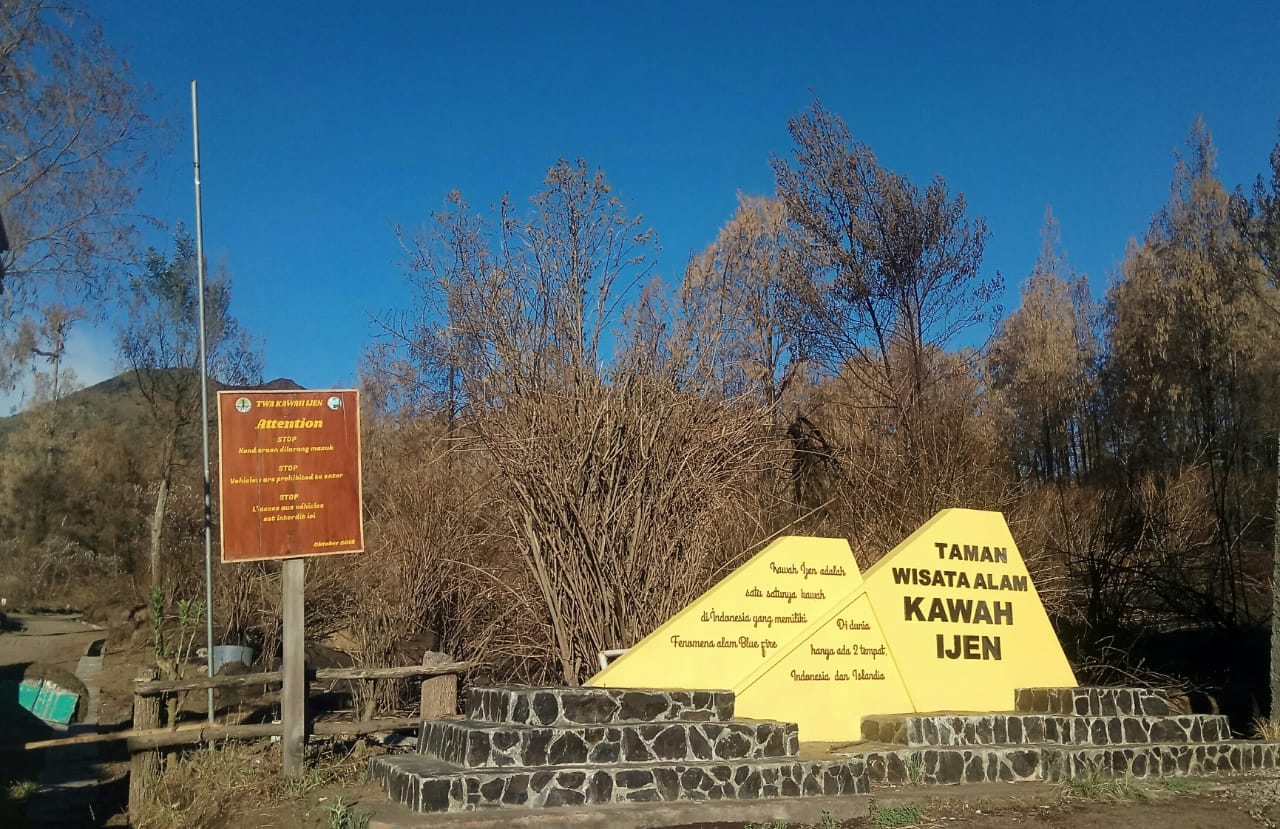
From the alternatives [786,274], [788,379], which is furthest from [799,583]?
[786,274]

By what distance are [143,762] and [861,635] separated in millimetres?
6582

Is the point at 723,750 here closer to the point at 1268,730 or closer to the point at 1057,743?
the point at 1057,743

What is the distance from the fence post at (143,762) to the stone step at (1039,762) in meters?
6.05

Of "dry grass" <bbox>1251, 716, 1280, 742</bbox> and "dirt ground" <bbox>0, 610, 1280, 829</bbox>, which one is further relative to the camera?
"dry grass" <bbox>1251, 716, 1280, 742</bbox>

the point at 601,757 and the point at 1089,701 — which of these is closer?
the point at 601,757

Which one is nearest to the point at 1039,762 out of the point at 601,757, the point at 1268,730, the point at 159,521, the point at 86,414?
the point at 1268,730

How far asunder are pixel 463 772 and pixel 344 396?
397 cm

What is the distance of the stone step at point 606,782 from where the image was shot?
25.3ft

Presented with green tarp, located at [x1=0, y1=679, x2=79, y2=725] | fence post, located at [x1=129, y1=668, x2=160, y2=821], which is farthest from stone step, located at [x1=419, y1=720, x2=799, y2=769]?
green tarp, located at [x1=0, y1=679, x2=79, y2=725]

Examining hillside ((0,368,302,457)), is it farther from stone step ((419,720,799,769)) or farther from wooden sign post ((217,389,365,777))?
stone step ((419,720,799,769))

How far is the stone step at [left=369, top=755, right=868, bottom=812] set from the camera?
7.71 meters

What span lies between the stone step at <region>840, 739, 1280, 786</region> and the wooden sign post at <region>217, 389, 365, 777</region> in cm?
499

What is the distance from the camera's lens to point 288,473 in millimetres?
9836

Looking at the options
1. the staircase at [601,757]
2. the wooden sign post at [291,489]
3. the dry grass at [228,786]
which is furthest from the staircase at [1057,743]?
the wooden sign post at [291,489]
